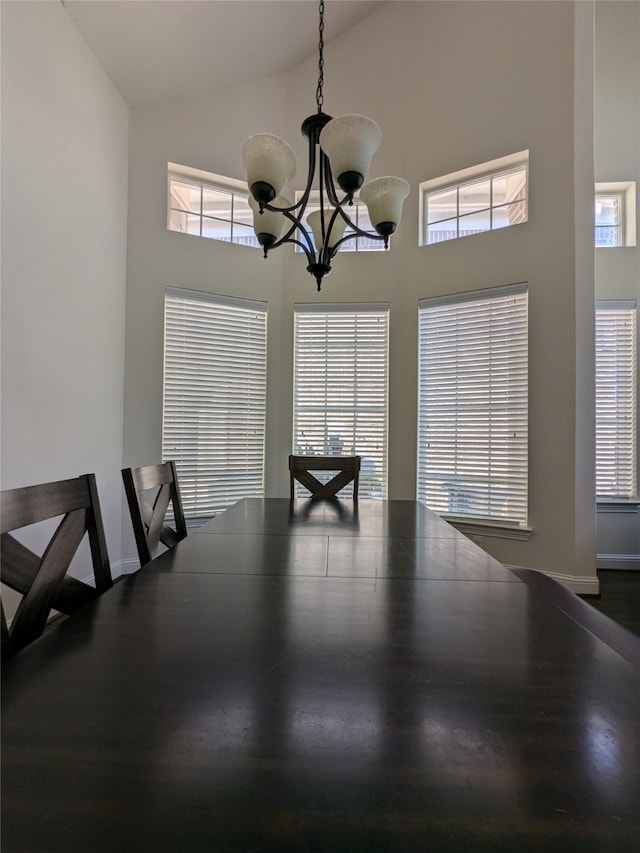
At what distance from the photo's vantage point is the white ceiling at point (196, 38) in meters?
2.79

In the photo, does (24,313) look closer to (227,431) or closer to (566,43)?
(227,431)

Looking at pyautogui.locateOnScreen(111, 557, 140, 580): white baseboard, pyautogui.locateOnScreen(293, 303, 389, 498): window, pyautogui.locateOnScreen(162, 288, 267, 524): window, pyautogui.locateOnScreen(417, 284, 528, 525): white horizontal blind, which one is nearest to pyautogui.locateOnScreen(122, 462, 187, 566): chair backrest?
pyautogui.locateOnScreen(162, 288, 267, 524): window

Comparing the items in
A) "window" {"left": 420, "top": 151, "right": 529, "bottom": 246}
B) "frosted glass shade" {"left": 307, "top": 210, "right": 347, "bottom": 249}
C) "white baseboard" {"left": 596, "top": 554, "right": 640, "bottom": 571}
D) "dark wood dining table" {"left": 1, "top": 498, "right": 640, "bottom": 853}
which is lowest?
"white baseboard" {"left": 596, "top": 554, "right": 640, "bottom": 571}

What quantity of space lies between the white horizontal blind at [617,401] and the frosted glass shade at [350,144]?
3368 mm

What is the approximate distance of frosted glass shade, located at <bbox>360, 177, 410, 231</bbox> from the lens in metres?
1.82

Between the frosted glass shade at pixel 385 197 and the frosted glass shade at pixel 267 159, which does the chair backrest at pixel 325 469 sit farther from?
the frosted glass shade at pixel 267 159

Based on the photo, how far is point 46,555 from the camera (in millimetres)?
1035

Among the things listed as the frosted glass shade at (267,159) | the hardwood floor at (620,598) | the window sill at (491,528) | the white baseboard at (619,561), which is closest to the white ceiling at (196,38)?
the frosted glass shade at (267,159)

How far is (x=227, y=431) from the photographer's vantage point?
374 centimetres

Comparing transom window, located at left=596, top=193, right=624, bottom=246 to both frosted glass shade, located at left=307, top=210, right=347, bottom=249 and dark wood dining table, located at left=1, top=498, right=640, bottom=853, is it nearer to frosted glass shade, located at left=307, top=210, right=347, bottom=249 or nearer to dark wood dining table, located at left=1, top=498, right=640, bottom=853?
frosted glass shade, located at left=307, top=210, right=347, bottom=249

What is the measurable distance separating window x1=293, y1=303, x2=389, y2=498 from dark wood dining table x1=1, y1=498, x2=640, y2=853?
2.79 meters

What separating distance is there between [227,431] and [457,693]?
3.31 metres

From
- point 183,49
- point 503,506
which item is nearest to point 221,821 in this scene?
point 503,506

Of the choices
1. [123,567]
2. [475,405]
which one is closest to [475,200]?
[475,405]
